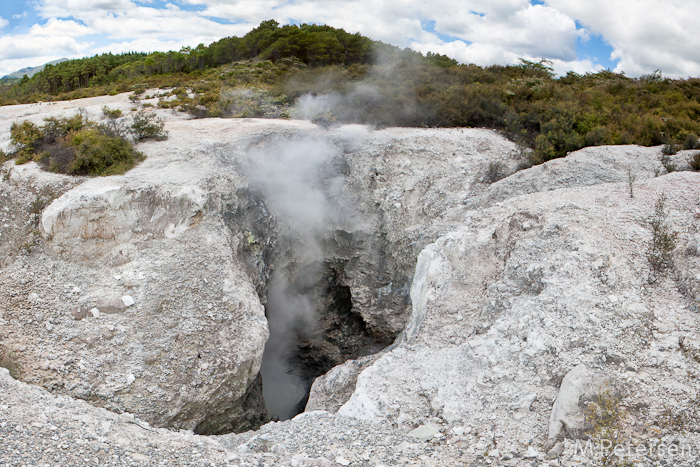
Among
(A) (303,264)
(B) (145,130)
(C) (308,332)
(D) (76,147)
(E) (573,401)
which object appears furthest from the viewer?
(C) (308,332)

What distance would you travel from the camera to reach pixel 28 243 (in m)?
9.64

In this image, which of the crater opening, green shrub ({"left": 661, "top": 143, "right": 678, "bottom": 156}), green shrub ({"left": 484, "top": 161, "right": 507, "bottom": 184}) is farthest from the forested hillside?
the crater opening

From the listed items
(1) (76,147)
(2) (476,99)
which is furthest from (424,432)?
(2) (476,99)

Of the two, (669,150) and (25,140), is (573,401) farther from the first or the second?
(25,140)

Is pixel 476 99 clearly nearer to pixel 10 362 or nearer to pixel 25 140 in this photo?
pixel 25 140

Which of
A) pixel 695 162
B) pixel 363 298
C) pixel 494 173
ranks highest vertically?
pixel 695 162

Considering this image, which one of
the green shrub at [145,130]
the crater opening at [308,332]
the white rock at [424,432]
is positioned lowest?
the crater opening at [308,332]

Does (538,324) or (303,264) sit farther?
(303,264)

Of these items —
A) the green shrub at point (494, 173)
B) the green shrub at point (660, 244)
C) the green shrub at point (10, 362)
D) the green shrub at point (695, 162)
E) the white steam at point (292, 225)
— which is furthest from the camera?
the white steam at point (292, 225)

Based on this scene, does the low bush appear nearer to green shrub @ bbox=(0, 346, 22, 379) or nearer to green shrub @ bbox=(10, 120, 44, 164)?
green shrub @ bbox=(10, 120, 44, 164)

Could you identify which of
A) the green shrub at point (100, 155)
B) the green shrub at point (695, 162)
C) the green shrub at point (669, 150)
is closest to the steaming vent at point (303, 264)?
the green shrub at point (100, 155)

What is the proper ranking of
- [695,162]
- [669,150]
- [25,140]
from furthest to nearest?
[25,140]
[669,150]
[695,162]

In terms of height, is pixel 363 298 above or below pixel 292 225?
below

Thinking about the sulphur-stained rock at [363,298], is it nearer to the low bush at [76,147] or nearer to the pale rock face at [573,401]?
the pale rock face at [573,401]
